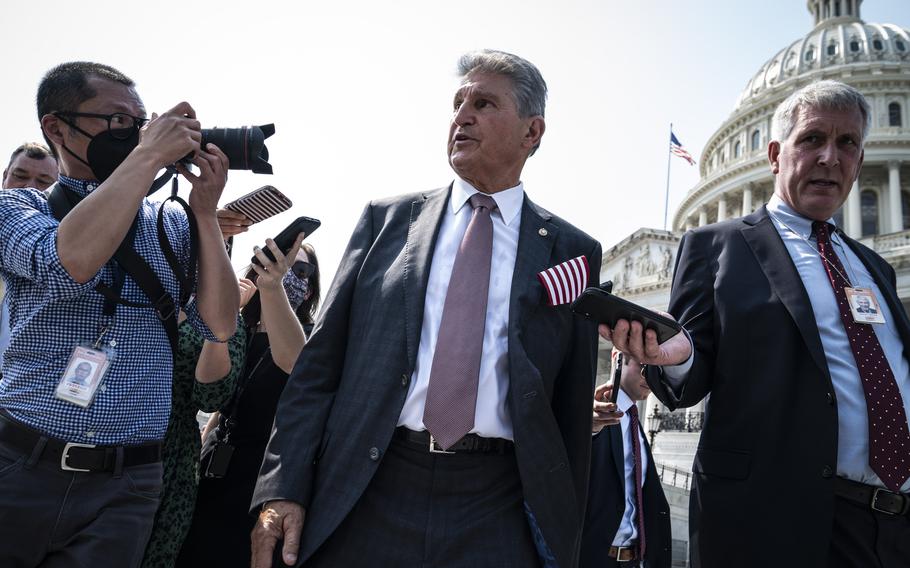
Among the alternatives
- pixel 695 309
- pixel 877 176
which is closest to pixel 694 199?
pixel 877 176

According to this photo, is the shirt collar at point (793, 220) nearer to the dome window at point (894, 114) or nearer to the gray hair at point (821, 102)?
the gray hair at point (821, 102)

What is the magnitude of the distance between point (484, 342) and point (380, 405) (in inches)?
18.1

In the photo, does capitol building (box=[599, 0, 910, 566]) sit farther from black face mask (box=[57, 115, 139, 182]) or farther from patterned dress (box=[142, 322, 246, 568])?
black face mask (box=[57, 115, 139, 182])

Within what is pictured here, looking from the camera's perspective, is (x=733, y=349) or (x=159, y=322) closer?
(x=159, y=322)

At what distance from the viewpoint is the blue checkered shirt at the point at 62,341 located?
268 cm

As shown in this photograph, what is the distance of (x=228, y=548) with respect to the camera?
3900 mm

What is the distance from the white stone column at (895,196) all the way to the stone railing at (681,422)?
863 inches

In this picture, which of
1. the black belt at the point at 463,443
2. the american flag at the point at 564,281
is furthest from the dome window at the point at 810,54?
the black belt at the point at 463,443

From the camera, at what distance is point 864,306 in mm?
3381

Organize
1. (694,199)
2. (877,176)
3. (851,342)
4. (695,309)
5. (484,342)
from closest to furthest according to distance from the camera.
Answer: (484,342) → (851,342) → (695,309) → (877,176) → (694,199)

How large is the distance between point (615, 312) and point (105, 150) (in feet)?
6.82

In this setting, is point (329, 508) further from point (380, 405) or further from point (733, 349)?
point (733, 349)

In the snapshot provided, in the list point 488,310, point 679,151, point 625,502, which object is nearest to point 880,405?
point 488,310

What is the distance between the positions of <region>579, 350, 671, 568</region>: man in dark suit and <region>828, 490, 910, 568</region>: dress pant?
6.72ft
